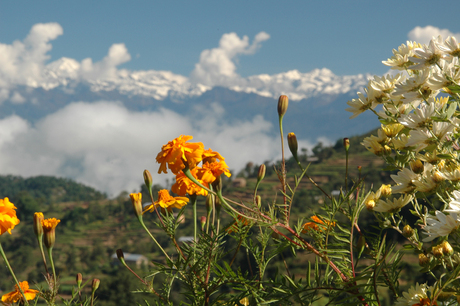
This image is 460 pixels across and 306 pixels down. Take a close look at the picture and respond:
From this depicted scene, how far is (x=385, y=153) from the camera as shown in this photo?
101cm

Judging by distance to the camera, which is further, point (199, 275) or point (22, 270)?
point (22, 270)

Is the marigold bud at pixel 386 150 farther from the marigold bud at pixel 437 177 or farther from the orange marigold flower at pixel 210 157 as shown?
the orange marigold flower at pixel 210 157

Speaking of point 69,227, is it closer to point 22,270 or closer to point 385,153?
point 22,270

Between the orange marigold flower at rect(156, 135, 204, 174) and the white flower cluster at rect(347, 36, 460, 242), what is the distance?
481 mm

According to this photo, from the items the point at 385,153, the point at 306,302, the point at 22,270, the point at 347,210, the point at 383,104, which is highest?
the point at 383,104

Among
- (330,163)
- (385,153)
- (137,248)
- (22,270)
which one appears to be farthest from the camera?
(330,163)

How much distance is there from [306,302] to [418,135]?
470mm

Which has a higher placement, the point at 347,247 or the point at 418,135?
the point at 418,135

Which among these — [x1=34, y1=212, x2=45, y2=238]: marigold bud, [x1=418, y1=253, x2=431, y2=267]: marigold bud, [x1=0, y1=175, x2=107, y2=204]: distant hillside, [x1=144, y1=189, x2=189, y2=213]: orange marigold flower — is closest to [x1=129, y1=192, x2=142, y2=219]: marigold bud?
[x1=144, y1=189, x2=189, y2=213]: orange marigold flower

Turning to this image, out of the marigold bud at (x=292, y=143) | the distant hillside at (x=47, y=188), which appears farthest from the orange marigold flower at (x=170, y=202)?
the distant hillside at (x=47, y=188)

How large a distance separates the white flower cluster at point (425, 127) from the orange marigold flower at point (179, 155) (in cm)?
48

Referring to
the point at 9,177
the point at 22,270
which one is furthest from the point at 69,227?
the point at 9,177

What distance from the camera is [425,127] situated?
0.83 meters

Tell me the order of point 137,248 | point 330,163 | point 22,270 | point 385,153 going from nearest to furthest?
point 385,153 < point 22,270 < point 137,248 < point 330,163
